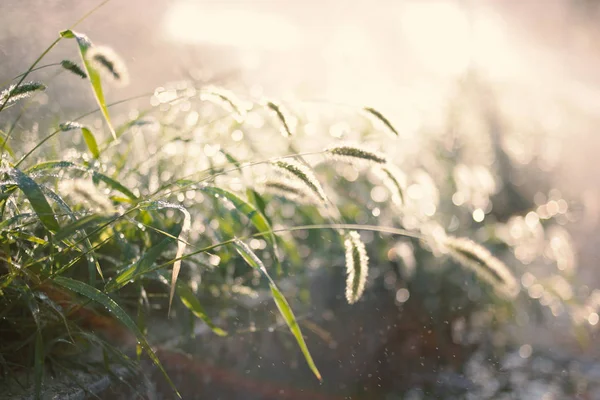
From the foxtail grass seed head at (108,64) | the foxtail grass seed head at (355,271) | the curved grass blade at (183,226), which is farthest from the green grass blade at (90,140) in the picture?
the foxtail grass seed head at (355,271)

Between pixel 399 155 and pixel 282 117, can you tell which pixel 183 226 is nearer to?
pixel 282 117

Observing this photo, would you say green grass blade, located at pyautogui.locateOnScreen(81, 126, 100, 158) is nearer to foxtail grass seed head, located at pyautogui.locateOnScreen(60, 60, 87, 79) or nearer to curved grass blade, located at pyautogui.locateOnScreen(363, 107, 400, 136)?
foxtail grass seed head, located at pyautogui.locateOnScreen(60, 60, 87, 79)

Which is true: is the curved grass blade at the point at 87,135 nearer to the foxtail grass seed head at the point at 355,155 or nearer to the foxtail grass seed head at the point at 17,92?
the foxtail grass seed head at the point at 17,92

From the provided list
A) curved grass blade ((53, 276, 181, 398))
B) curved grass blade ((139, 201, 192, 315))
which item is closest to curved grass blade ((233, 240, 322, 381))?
curved grass blade ((139, 201, 192, 315))

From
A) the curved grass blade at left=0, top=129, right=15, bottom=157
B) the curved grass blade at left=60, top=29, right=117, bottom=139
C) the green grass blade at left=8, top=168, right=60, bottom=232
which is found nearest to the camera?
the green grass blade at left=8, top=168, right=60, bottom=232

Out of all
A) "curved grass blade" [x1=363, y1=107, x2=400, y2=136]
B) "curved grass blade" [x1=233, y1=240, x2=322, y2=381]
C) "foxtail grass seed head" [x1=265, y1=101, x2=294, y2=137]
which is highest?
"curved grass blade" [x1=363, y1=107, x2=400, y2=136]

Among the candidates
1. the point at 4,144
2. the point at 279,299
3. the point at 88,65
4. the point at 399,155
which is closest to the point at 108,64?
the point at 88,65
